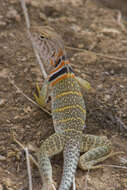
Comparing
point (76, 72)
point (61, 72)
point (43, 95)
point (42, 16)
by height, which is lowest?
point (76, 72)

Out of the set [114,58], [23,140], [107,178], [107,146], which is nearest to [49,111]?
[23,140]

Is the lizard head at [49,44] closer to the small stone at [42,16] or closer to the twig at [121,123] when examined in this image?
the twig at [121,123]

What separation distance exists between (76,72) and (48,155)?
192 cm

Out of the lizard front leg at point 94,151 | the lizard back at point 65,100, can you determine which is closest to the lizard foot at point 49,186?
the lizard front leg at point 94,151

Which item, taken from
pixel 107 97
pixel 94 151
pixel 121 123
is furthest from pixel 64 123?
pixel 107 97

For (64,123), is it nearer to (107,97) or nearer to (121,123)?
(121,123)

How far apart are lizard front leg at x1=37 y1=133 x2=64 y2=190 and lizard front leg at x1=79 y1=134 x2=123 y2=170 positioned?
28cm

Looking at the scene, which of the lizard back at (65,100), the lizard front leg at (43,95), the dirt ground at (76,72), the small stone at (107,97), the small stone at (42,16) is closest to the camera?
the dirt ground at (76,72)

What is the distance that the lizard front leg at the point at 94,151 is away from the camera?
329cm

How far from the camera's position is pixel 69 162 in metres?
3.12

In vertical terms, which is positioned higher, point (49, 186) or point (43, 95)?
point (43, 95)

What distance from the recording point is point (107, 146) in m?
3.47

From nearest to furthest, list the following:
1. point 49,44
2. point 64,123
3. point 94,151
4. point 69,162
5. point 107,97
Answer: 1. point 69,162
2. point 94,151
3. point 64,123
4. point 49,44
5. point 107,97

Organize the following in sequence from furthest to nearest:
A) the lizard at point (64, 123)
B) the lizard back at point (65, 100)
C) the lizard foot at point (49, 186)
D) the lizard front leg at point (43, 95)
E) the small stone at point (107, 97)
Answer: the small stone at point (107, 97) < the lizard front leg at point (43, 95) < the lizard back at point (65, 100) < the lizard at point (64, 123) < the lizard foot at point (49, 186)
